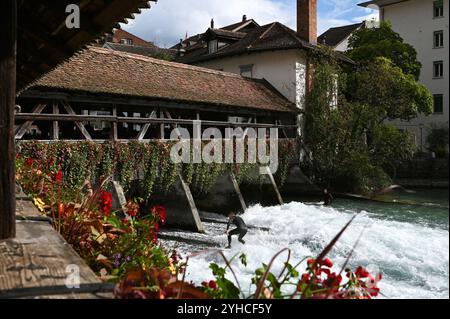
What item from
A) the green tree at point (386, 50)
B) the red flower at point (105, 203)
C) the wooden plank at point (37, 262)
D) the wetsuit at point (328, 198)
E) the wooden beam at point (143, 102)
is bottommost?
the wetsuit at point (328, 198)

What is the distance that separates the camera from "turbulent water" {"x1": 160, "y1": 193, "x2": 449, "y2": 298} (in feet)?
24.3

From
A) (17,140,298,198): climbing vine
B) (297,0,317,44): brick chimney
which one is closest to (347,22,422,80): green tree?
(297,0,317,44): brick chimney

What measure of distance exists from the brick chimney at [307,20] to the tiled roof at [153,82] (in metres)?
3.81

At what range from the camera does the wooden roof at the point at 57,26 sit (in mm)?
3252

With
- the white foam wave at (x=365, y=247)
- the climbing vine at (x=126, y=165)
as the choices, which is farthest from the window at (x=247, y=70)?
the white foam wave at (x=365, y=247)

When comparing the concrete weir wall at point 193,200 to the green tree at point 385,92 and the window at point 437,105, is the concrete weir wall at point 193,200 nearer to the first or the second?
the green tree at point 385,92

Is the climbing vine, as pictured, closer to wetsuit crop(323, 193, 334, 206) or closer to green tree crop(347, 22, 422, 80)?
wetsuit crop(323, 193, 334, 206)

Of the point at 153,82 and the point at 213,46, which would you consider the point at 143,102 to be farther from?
the point at 213,46

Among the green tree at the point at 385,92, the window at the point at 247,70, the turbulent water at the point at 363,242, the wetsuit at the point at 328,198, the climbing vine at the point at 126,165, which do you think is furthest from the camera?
the window at the point at 247,70

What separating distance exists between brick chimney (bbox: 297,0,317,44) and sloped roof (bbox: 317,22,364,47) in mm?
11355

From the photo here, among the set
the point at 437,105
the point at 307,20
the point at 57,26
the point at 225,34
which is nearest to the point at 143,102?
the point at 57,26

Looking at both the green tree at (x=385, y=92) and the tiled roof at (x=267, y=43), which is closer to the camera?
the green tree at (x=385, y=92)

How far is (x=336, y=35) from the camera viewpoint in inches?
1420

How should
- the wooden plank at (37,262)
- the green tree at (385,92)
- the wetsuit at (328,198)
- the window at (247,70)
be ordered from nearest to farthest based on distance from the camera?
the wooden plank at (37,262)
the wetsuit at (328,198)
the green tree at (385,92)
the window at (247,70)
